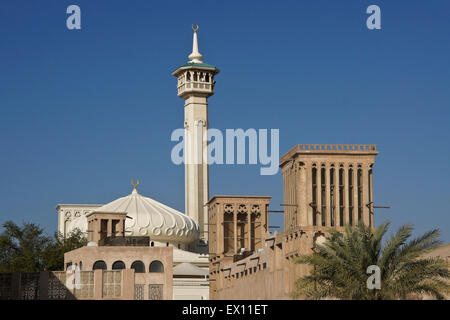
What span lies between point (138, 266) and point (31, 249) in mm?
19945

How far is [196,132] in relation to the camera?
85.6 metres

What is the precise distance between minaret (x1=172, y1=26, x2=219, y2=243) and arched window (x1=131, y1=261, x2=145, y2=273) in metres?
29.4

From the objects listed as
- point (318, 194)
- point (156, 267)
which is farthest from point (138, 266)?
point (318, 194)

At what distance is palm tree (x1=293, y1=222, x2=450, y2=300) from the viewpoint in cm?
3328

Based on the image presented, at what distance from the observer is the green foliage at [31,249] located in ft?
227

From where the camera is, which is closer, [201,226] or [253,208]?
[253,208]

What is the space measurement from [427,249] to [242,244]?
33.5m

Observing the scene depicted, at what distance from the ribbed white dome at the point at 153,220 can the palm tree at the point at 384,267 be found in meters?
38.0

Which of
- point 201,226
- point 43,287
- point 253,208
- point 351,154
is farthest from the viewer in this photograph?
point 201,226

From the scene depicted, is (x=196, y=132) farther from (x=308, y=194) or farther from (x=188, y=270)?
(x=308, y=194)
